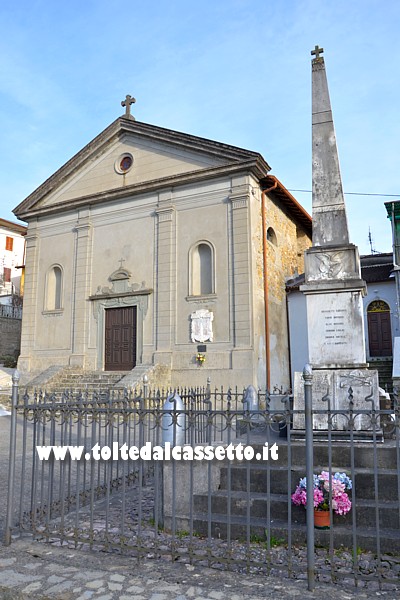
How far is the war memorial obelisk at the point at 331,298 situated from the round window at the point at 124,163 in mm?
12976

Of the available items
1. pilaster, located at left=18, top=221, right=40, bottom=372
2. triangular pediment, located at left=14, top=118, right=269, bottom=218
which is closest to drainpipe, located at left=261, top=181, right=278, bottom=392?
triangular pediment, located at left=14, top=118, right=269, bottom=218

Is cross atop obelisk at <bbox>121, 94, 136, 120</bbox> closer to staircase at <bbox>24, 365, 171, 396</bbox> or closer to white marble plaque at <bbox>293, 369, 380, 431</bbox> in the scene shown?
staircase at <bbox>24, 365, 171, 396</bbox>

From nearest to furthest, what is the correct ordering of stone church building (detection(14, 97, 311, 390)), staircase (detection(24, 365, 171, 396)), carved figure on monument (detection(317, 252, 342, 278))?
carved figure on monument (detection(317, 252, 342, 278))
staircase (detection(24, 365, 171, 396))
stone church building (detection(14, 97, 311, 390))

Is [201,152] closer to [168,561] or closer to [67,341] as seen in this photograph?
[67,341]

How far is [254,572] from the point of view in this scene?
12.2ft

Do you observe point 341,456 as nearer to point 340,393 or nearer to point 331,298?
point 340,393

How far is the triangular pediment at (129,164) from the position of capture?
1691 cm

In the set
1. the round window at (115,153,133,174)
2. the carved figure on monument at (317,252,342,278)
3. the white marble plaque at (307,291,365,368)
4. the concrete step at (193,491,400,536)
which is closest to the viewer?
the concrete step at (193,491,400,536)

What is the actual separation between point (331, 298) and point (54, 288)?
52.1 ft

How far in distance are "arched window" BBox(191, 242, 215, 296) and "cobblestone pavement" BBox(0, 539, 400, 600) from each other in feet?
42.7

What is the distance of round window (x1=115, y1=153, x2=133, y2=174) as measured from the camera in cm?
1898

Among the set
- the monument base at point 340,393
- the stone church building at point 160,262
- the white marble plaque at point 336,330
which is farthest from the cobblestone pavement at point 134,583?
the stone church building at point 160,262

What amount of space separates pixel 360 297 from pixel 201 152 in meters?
12.2

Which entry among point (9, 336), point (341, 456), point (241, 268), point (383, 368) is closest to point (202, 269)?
point (241, 268)
